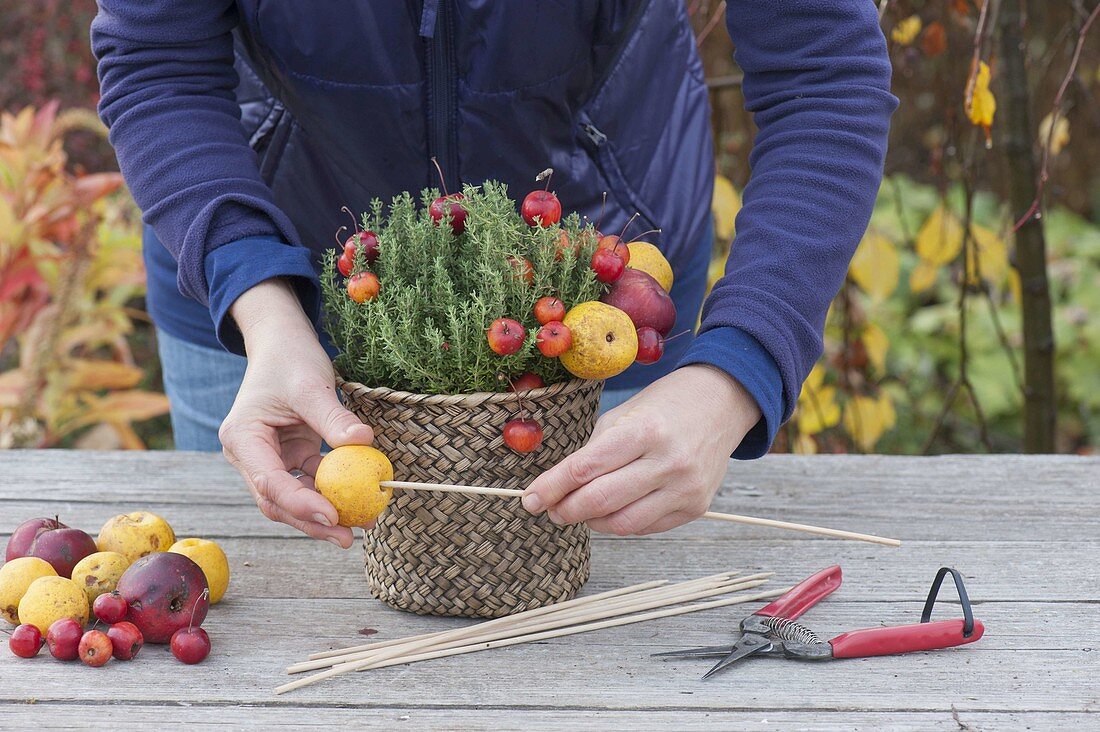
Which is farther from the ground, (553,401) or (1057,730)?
(553,401)

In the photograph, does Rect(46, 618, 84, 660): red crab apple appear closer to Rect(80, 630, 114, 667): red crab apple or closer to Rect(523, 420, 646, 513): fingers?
Rect(80, 630, 114, 667): red crab apple

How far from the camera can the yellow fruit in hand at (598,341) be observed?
3.48 feet

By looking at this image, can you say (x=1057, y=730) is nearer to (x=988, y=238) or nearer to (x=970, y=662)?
(x=970, y=662)

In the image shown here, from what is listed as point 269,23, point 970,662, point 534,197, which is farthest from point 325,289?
point 970,662

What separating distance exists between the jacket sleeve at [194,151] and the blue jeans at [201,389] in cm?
37

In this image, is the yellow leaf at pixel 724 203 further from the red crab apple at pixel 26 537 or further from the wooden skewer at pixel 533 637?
the red crab apple at pixel 26 537

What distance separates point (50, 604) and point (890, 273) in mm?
1718

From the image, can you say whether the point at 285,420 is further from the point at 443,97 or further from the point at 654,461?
the point at 443,97

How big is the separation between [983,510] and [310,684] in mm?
895

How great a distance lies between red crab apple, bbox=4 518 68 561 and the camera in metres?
1.21

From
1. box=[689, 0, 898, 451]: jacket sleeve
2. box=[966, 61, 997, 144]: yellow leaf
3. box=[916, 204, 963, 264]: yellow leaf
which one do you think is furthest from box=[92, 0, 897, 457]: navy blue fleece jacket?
box=[916, 204, 963, 264]: yellow leaf

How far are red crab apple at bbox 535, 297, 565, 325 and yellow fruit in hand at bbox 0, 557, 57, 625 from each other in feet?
1.87

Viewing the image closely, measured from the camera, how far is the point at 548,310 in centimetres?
108

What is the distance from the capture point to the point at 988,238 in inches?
98.6
